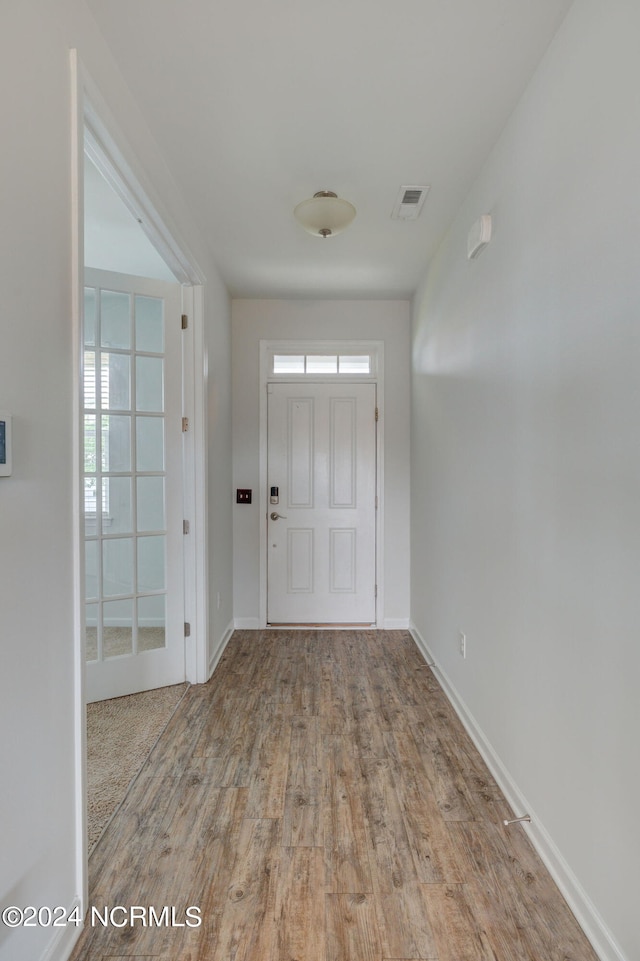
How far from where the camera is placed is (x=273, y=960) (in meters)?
1.26

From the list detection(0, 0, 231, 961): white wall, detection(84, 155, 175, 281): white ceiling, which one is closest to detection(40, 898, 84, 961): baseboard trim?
detection(0, 0, 231, 961): white wall

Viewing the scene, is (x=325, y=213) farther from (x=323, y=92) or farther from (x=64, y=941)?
(x=64, y=941)

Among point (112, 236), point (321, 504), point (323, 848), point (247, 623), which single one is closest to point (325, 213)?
point (112, 236)

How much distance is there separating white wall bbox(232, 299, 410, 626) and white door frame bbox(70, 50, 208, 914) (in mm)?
1001

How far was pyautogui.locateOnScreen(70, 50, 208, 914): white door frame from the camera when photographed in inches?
53.9

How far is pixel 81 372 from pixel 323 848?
165cm

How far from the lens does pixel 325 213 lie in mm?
2312

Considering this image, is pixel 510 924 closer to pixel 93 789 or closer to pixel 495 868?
pixel 495 868

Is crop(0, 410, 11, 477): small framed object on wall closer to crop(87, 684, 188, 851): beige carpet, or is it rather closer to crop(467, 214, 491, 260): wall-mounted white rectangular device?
crop(87, 684, 188, 851): beige carpet

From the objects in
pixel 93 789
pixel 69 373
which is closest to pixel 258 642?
pixel 93 789

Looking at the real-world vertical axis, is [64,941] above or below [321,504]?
below

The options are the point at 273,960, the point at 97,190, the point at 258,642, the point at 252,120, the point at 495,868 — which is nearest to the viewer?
the point at 273,960

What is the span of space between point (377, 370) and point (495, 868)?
126 inches

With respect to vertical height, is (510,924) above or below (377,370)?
below
